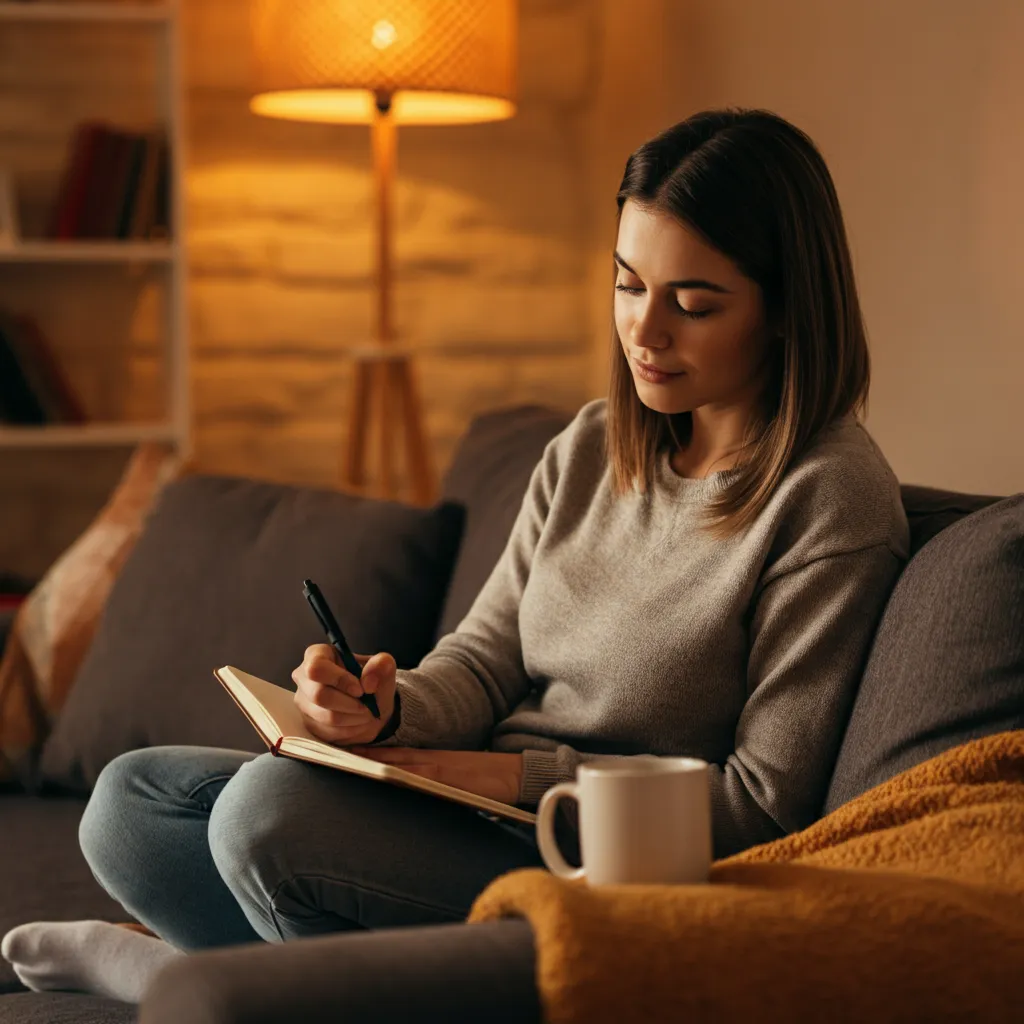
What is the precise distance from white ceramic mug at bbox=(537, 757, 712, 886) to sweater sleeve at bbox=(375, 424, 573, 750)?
0.52m

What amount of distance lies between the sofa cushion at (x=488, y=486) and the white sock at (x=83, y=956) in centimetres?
56

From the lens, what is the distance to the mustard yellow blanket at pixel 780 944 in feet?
2.63

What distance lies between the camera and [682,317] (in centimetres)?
140

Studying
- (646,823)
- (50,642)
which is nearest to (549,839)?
(646,823)

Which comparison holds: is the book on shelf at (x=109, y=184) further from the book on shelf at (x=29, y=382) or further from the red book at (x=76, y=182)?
the book on shelf at (x=29, y=382)

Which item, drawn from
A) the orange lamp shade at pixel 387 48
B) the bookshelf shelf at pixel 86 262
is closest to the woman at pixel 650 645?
the orange lamp shade at pixel 387 48

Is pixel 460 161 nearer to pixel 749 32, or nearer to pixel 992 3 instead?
pixel 749 32

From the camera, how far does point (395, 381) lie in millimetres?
2783

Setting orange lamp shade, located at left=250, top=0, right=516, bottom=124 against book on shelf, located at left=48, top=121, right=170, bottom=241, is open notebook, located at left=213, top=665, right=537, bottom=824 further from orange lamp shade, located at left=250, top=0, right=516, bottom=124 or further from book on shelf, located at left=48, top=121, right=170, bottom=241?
book on shelf, located at left=48, top=121, right=170, bottom=241

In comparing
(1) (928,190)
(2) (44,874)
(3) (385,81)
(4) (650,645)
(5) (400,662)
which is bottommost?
(2) (44,874)

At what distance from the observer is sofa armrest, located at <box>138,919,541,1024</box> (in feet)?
2.50

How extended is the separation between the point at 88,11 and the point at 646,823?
2.35 metres

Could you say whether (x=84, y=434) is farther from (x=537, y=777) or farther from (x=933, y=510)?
(x=933, y=510)

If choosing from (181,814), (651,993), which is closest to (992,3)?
(181,814)
